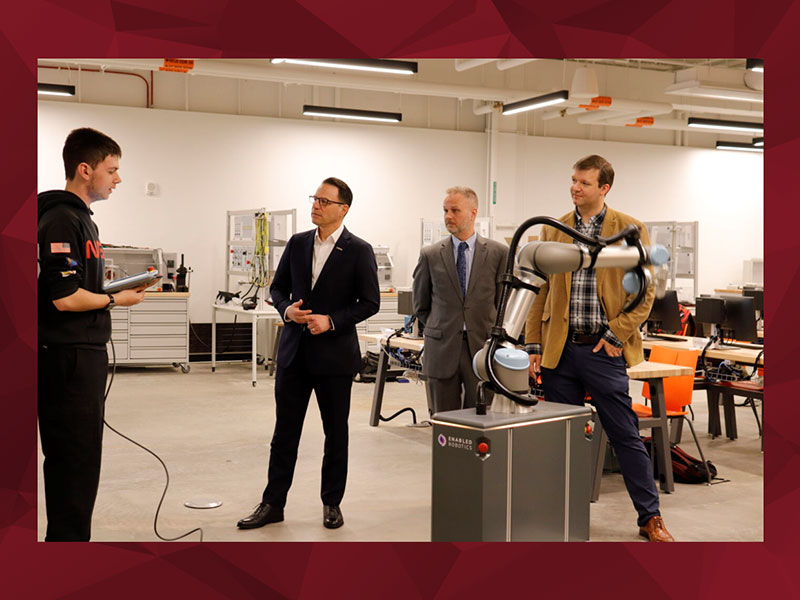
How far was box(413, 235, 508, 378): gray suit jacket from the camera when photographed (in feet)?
13.1

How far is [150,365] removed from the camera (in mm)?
10023

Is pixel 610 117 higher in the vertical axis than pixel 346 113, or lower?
higher

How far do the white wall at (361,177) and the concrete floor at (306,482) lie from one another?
11.8ft

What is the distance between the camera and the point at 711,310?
18.8ft

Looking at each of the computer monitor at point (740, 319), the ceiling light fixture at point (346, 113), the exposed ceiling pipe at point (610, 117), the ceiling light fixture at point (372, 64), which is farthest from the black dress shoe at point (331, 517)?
the exposed ceiling pipe at point (610, 117)

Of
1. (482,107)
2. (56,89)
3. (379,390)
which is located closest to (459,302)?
(379,390)

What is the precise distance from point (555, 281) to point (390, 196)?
333 inches

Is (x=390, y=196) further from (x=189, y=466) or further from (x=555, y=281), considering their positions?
(x=555, y=281)

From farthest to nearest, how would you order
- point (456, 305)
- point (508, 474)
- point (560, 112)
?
point (560, 112), point (456, 305), point (508, 474)

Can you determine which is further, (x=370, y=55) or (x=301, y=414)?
(x=301, y=414)

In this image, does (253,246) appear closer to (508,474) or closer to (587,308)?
(587,308)

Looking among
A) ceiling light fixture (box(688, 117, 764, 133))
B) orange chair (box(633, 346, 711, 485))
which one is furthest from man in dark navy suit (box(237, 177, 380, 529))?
ceiling light fixture (box(688, 117, 764, 133))

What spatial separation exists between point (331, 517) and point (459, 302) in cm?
116

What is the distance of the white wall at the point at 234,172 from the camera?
1038 cm
